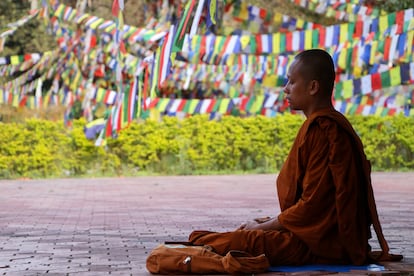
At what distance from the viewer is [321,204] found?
437cm

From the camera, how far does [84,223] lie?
26.5ft

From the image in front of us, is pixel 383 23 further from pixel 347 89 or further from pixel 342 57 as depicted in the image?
pixel 347 89

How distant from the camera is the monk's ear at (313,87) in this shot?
4.57m

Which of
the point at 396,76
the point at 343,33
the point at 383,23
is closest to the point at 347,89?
the point at 396,76

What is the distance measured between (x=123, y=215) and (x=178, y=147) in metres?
8.76

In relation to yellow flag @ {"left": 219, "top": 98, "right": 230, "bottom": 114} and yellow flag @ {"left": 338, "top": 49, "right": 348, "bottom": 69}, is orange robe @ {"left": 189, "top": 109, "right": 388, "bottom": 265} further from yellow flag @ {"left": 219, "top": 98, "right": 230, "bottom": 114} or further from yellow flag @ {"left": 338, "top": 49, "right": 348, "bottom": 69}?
yellow flag @ {"left": 219, "top": 98, "right": 230, "bottom": 114}

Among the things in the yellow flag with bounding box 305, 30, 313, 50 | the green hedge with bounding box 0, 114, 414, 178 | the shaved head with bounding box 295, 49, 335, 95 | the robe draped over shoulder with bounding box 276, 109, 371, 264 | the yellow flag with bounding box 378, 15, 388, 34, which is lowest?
the green hedge with bounding box 0, 114, 414, 178

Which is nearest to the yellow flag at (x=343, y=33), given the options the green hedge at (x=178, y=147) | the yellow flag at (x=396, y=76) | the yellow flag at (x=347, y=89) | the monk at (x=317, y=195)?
the yellow flag at (x=347, y=89)

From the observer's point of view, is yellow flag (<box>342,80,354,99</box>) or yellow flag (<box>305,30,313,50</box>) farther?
yellow flag (<box>305,30,313,50</box>)

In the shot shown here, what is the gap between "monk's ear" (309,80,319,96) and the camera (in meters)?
4.57

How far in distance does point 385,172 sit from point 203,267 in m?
13.8

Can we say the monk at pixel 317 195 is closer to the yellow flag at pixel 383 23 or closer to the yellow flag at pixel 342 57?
the yellow flag at pixel 383 23

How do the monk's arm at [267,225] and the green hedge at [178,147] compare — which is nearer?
the monk's arm at [267,225]

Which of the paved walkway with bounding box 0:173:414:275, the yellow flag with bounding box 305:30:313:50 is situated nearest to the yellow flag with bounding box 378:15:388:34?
the yellow flag with bounding box 305:30:313:50
